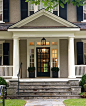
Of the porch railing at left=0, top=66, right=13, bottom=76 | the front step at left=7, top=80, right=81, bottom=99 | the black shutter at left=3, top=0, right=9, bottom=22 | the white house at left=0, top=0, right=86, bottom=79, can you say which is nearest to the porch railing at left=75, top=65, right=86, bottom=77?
the white house at left=0, top=0, right=86, bottom=79

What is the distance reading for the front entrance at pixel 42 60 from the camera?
43.7ft

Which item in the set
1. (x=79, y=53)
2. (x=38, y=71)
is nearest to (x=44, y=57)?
(x=38, y=71)

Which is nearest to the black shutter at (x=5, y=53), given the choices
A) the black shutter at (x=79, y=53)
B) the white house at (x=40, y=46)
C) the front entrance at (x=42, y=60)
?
the white house at (x=40, y=46)

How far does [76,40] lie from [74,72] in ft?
9.43

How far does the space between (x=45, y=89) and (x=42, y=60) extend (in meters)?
3.35

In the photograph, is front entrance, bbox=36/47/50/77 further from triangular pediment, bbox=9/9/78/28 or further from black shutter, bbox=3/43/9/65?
triangular pediment, bbox=9/9/78/28

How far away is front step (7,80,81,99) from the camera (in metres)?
9.84

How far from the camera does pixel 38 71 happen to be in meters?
13.4

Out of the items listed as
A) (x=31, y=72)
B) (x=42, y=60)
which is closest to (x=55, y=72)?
(x=42, y=60)

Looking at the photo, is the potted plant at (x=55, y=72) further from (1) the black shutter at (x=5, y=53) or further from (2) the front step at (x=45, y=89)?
(1) the black shutter at (x=5, y=53)

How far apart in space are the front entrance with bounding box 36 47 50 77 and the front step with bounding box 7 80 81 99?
2.51 m

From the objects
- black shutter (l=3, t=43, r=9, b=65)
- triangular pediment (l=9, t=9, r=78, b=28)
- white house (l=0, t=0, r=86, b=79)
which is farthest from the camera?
black shutter (l=3, t=43, r=9, b=65)

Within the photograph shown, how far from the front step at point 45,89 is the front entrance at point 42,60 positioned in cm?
251

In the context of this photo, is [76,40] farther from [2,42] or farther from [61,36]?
[2,42]
